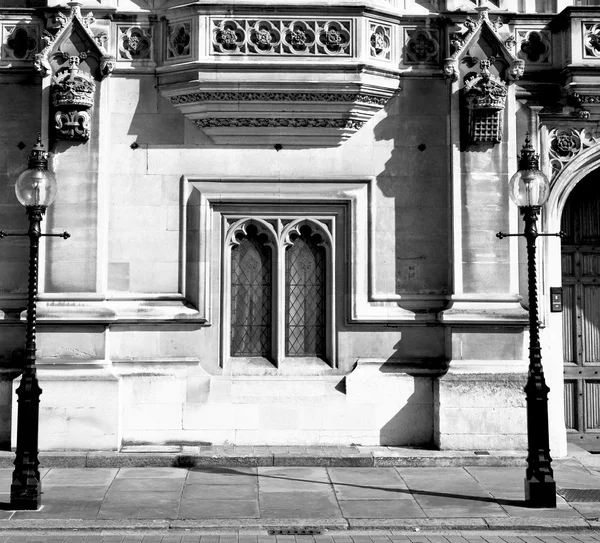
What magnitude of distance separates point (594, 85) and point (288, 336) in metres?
6.16

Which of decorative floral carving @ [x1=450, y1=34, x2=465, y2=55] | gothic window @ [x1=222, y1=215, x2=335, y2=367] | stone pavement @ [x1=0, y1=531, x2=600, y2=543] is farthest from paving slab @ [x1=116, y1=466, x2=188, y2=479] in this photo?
decorative floral carving @ [x1=450, y1=34, x2=465, y2=55]

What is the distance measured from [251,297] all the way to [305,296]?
0.85m

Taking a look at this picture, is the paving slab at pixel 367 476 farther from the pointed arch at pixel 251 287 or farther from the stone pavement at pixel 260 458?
the pointed arch at pixel 251 287

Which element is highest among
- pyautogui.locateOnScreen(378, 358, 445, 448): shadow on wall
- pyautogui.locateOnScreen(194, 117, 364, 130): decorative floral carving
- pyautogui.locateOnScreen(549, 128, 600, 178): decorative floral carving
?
pyautogui.locateOnScreen(194, 117, 364, 130): decorative floral carving

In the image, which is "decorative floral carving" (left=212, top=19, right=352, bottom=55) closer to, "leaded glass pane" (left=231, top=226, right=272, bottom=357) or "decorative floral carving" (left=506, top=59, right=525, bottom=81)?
"decorative floral carving" (left=506, top=59, right=525, bottom=81)

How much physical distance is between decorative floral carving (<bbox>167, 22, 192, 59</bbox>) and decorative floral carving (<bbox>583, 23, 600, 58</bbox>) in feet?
20.1

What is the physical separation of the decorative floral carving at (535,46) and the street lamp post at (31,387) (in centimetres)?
772

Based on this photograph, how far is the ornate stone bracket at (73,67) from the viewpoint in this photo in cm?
1424

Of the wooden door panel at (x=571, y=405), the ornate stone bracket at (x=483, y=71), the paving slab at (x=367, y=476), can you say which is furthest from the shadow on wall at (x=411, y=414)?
the ornate stone bracket at (x=483, y=71)

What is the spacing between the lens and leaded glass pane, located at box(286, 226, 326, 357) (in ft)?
49.2

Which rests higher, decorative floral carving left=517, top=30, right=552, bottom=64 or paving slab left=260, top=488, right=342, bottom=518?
decorative floral carving left=517, top=30, right=552, bottom=64

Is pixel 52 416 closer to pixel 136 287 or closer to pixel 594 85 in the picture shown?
pixel 136 287

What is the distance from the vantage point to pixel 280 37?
14562 millimetres

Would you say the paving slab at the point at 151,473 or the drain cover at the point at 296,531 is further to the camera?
the paving slab at the point at 151,473
